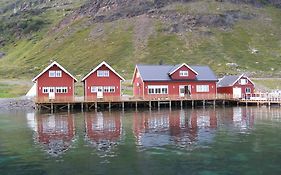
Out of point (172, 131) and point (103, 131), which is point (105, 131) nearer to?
point (103, 131)

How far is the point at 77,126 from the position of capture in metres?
48.5

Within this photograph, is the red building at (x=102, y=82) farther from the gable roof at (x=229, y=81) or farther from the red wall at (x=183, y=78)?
the gable roof at (x=229, y=81)

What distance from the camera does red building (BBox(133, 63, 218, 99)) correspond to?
79312 millimetres

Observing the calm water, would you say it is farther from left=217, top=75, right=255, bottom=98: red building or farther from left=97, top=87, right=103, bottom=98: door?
left=217, top=75, right=255, bottom=98: red building

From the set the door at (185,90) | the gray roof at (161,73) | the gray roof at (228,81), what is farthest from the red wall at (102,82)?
the gray roof at (228,81)

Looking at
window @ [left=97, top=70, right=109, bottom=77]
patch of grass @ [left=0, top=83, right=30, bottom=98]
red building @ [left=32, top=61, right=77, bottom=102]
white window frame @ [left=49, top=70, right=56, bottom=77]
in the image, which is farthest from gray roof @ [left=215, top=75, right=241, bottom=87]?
patch of grass @ [left=0, top=83, right=30, bottom=98]

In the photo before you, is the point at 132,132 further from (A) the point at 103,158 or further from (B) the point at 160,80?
(B) the point at 160,80

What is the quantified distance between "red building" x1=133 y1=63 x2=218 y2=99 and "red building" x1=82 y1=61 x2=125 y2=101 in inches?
196

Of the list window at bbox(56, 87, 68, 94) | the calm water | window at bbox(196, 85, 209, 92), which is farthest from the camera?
window at bbox(196, 85, 209, 92)

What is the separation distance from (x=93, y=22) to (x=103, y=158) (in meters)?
157

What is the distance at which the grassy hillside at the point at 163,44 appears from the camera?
137875 millimetres

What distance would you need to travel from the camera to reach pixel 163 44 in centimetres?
15275

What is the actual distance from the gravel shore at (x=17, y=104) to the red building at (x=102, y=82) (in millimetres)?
10991

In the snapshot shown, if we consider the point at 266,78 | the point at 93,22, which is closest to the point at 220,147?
the point at 266,78
